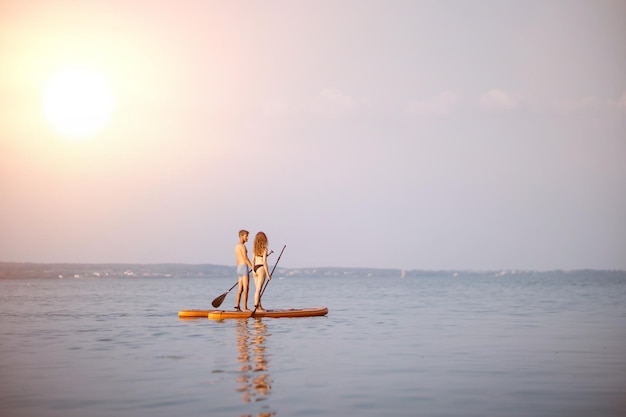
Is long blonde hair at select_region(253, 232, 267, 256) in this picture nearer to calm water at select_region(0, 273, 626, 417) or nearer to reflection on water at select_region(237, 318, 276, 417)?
calm water at select_region(0, 273, 626, 417)

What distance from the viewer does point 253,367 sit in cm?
1348

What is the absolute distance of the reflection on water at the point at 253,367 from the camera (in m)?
10.6

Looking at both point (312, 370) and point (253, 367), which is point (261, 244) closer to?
point (253, 367)

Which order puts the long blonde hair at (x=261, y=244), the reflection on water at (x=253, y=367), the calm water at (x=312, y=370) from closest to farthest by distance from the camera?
the calm water at (x=312, y=370) < the reflection on water at (x=253, y=367) < the long blonde hair at (x=261, y=244)

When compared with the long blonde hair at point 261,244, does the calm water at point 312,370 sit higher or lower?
lower

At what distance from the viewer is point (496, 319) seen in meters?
27.8

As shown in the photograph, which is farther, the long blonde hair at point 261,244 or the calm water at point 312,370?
Result: the long blonde hair at point 261,244

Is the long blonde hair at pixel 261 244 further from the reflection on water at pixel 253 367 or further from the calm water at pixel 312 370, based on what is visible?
the reflection on water at pixel 253 367

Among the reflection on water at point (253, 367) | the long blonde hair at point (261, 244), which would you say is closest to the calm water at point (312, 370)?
the reflection on water at point (253, 367)

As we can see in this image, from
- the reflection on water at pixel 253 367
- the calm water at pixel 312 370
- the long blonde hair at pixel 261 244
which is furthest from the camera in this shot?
the long blonde hair at pixel 261 244

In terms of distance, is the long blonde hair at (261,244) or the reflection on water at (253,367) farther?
the long blonde hair at (261,244)

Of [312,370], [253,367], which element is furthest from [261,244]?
[312,370]

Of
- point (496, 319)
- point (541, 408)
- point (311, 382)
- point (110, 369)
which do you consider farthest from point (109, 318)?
point (541, 408)

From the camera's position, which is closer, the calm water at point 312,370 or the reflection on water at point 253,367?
the calm water at point 312,370
